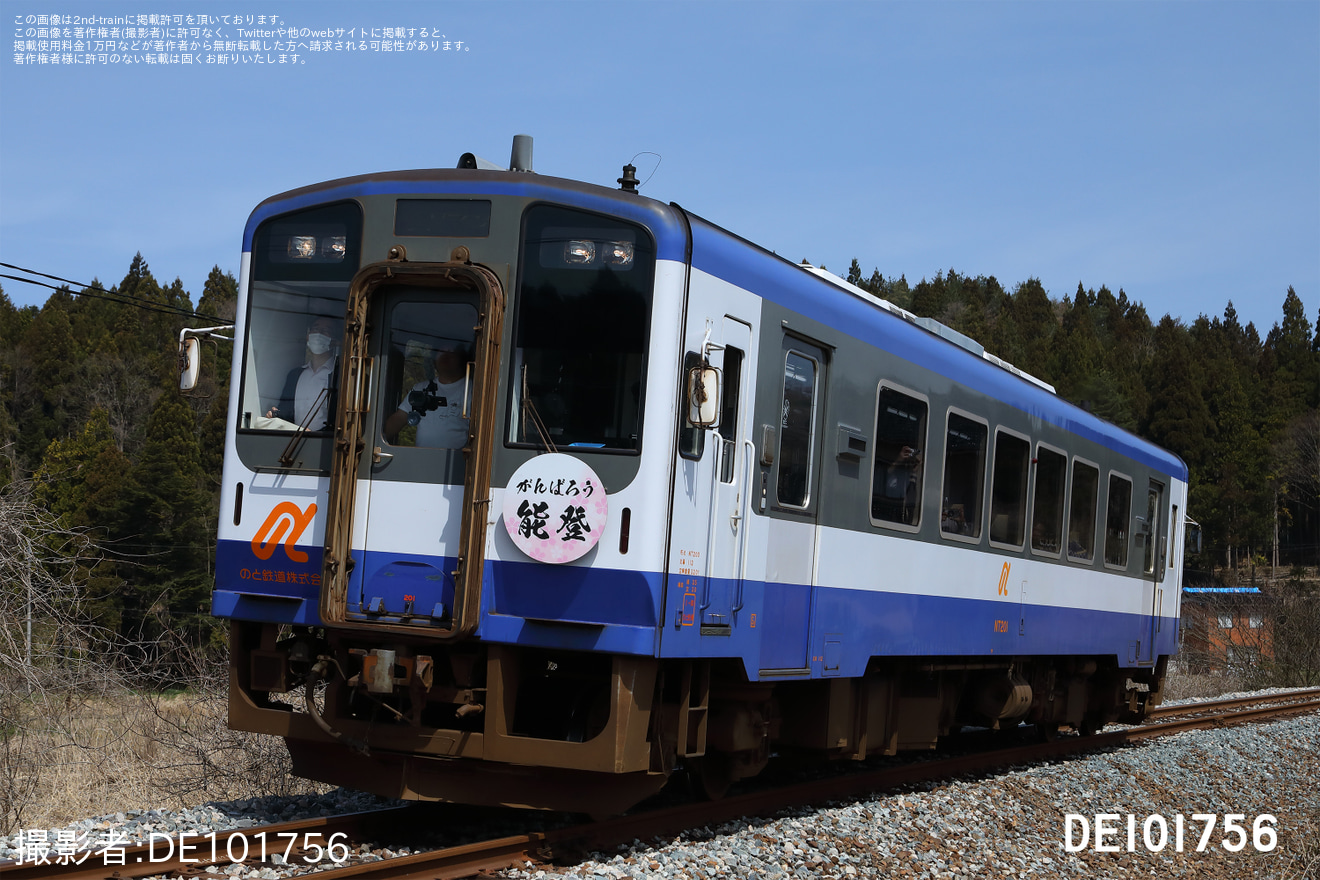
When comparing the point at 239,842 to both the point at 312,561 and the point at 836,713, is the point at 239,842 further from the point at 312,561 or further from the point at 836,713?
the point at 836,713

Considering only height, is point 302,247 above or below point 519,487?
above

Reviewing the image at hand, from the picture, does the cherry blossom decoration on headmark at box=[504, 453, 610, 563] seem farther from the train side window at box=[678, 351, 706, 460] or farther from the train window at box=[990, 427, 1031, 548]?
the train window at box=[990, 427, 1031, 548]

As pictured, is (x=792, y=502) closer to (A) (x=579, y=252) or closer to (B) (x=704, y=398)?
(B) (x=704, y=398)

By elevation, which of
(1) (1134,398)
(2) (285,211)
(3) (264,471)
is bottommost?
(3) (264,471)

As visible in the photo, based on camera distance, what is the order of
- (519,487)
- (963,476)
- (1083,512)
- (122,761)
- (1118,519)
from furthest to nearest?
(1118,519)
(1083,512)
(122,761)
(963,476)
(519,487)

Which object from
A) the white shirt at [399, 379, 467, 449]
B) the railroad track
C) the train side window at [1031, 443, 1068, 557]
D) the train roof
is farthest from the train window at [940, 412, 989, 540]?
the white shirt at [399, 379, 467, 449]

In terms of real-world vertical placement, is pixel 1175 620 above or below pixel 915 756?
above

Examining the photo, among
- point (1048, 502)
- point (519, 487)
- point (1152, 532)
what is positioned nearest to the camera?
point (519, 487)

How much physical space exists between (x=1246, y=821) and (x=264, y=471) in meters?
8.05

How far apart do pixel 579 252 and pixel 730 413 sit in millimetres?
1162

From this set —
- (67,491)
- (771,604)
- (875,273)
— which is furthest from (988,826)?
(875,273)

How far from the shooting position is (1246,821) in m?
10.4

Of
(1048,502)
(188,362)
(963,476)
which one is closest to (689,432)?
(188,362)

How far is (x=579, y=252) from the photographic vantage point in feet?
21.4
